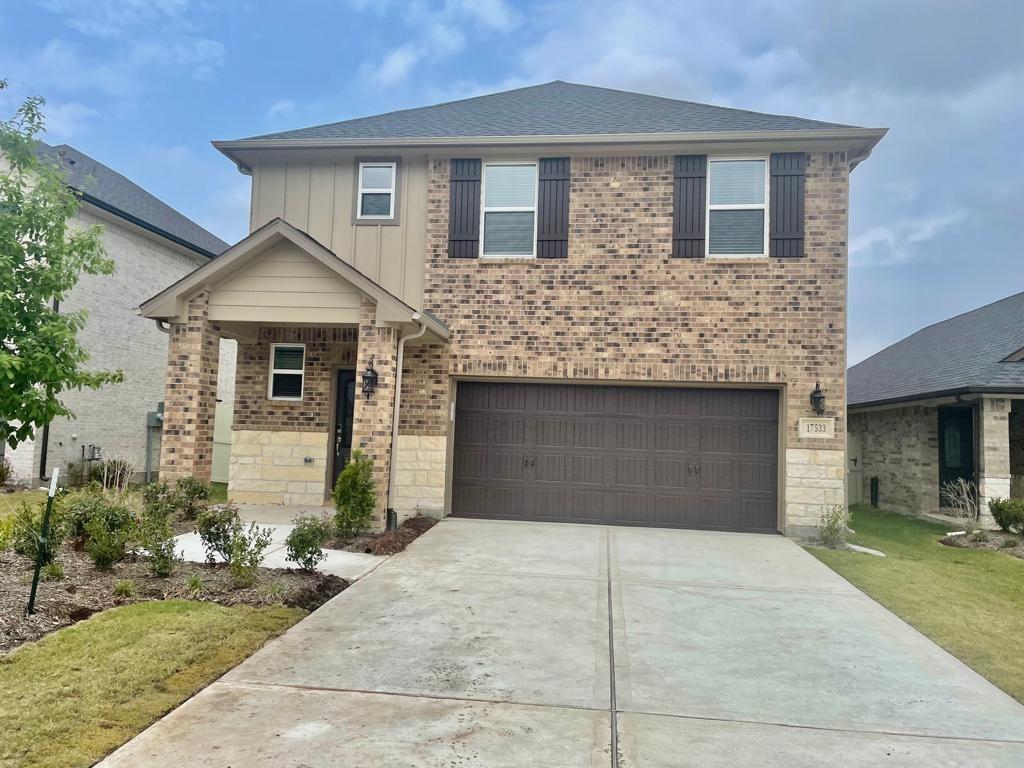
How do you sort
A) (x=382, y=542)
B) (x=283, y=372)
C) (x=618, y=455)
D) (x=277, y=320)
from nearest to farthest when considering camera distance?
(x=382, y=542) < (x=277, y=320) < (x=618, y=455) < (x=283, y=372)

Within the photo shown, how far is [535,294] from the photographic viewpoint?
33.6 ft

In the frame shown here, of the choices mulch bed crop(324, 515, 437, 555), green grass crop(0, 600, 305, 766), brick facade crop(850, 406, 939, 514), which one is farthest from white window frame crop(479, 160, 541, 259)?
brick facade crop(850, 406, 939, 514)

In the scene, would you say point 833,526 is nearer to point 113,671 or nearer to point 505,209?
point 505,209

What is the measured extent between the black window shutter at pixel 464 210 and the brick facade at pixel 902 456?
994 cm

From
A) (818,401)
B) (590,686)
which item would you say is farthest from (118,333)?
(590,686)

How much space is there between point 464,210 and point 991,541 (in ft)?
32.1

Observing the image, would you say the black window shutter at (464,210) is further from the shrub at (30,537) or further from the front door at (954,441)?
the front door at (954,441)

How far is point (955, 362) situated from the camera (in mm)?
13625

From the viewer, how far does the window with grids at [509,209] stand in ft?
34.2

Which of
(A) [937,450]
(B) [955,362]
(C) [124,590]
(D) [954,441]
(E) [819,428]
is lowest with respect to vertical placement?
(C) [124,590]

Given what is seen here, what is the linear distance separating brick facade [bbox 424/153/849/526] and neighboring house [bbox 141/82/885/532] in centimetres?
3

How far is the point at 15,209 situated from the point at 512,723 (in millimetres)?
5890

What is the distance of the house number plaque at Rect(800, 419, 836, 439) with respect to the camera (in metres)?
9.55

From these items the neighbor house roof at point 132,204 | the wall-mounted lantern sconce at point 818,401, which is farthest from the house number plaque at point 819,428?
the neighbor house roof at point 132,204
